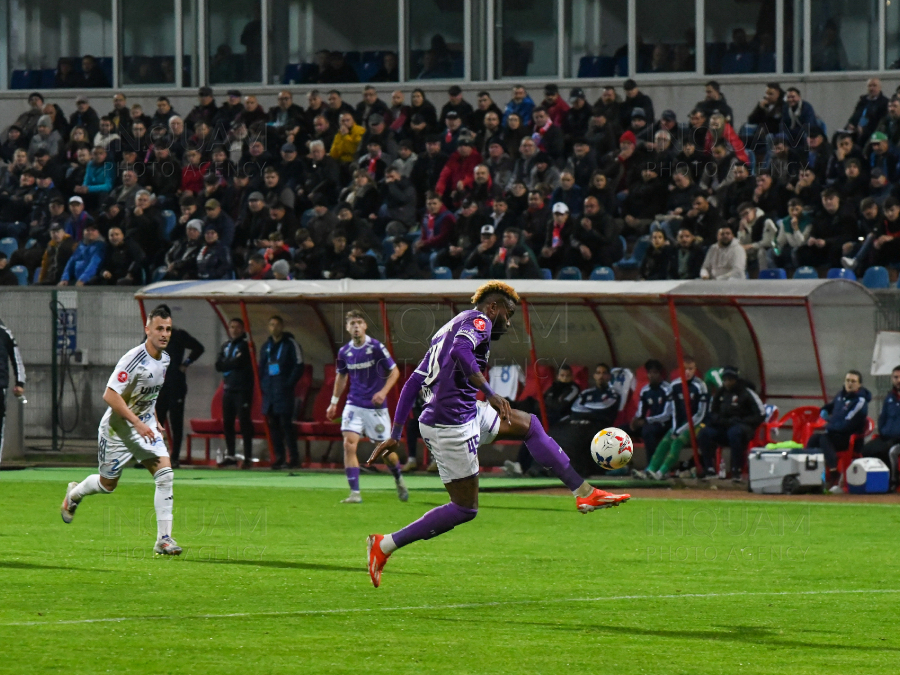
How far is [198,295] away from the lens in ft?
75.5

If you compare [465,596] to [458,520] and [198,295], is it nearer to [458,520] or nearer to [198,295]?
[458,520]

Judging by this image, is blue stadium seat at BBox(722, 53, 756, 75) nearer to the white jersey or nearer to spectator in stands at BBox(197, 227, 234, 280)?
spectator in stands at BBox(197, 227, 234, 280)

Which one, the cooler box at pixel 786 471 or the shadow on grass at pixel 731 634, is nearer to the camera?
the shadow on grass at pixel 731 634

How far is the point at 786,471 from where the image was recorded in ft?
61.9

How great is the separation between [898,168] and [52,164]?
48.4 feet

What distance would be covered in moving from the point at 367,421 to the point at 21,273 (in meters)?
11.2

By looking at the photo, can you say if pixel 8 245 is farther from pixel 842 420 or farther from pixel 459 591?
pixel 459 591

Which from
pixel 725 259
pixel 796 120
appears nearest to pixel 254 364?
pixel 725 259

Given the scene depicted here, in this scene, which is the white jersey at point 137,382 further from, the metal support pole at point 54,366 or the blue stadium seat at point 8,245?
the blue stadium seat at point 8,245

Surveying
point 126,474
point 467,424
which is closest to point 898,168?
point 126,474

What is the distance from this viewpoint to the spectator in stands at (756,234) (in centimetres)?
2133

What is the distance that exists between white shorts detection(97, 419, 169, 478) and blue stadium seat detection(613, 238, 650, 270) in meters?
11.2

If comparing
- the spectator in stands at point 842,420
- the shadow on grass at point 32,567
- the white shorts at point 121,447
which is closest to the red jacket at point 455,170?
the spectator in stands at point 842,420

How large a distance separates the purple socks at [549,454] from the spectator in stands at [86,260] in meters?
16.3
